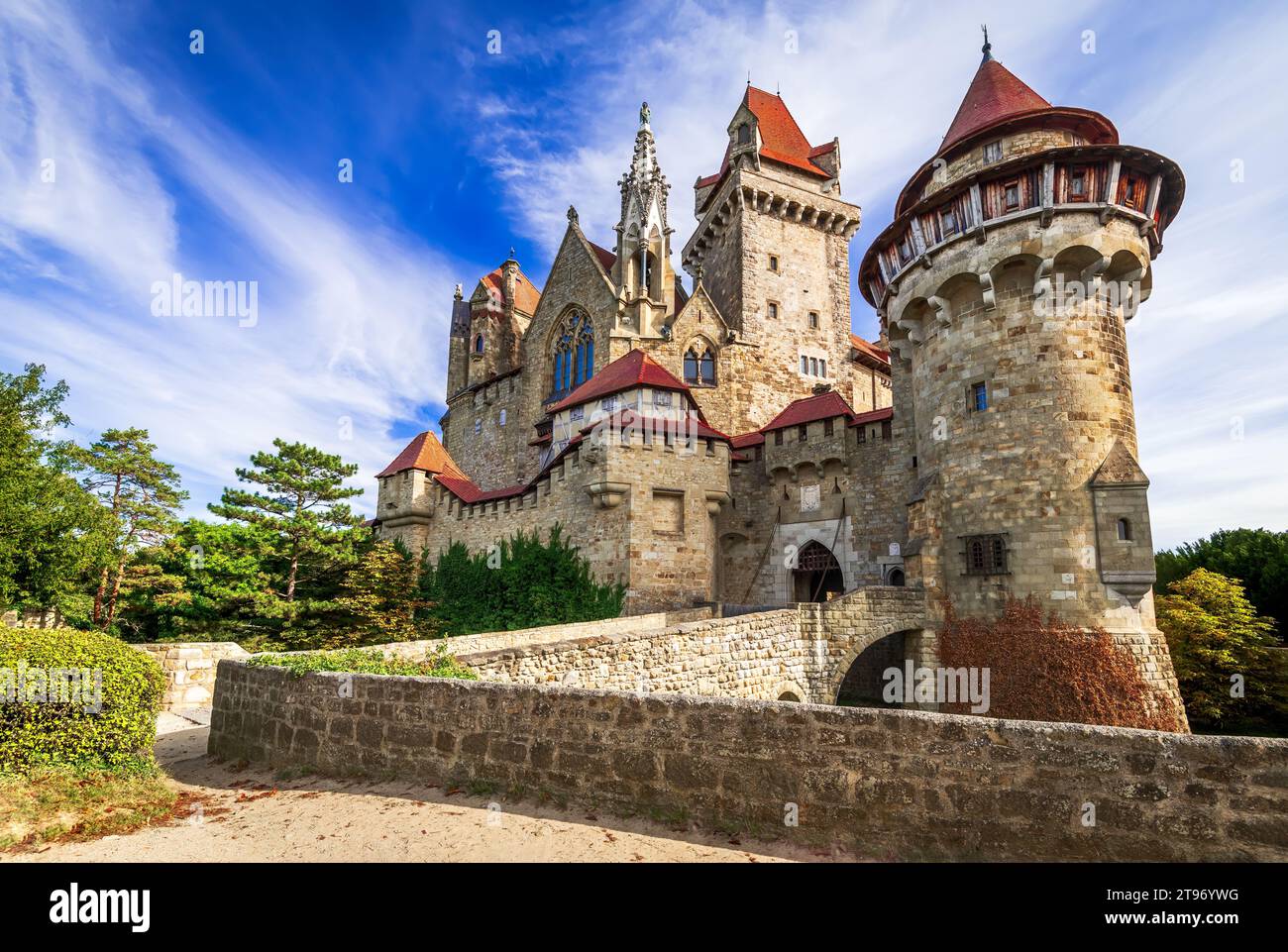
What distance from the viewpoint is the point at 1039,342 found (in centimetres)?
1522

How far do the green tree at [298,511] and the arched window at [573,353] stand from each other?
10.8 m

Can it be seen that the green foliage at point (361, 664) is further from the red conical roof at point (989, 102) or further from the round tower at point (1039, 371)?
the red conical roof at point (989, 102)

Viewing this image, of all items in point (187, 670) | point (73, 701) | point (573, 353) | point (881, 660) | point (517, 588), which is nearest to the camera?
point (73, 701)

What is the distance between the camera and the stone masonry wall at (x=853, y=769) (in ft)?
11.9

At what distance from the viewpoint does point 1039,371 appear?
15086 millimetres

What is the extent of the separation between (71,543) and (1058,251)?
96.4ft

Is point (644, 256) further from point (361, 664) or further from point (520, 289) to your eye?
point (361, 664)

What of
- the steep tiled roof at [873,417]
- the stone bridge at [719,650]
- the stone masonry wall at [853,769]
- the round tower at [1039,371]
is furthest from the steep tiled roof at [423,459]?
the stone masonry wall at [853,769]

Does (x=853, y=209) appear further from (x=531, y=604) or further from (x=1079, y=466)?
(x=531, y=604)

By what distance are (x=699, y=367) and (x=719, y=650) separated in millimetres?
17091

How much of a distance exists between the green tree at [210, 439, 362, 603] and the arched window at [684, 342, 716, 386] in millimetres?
15069

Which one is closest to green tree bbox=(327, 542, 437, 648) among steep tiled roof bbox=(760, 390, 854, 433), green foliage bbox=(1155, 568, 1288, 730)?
steep tiled roof bbox=(760, 390, 854, 433)

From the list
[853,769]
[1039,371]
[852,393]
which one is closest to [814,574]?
[1039,371]
